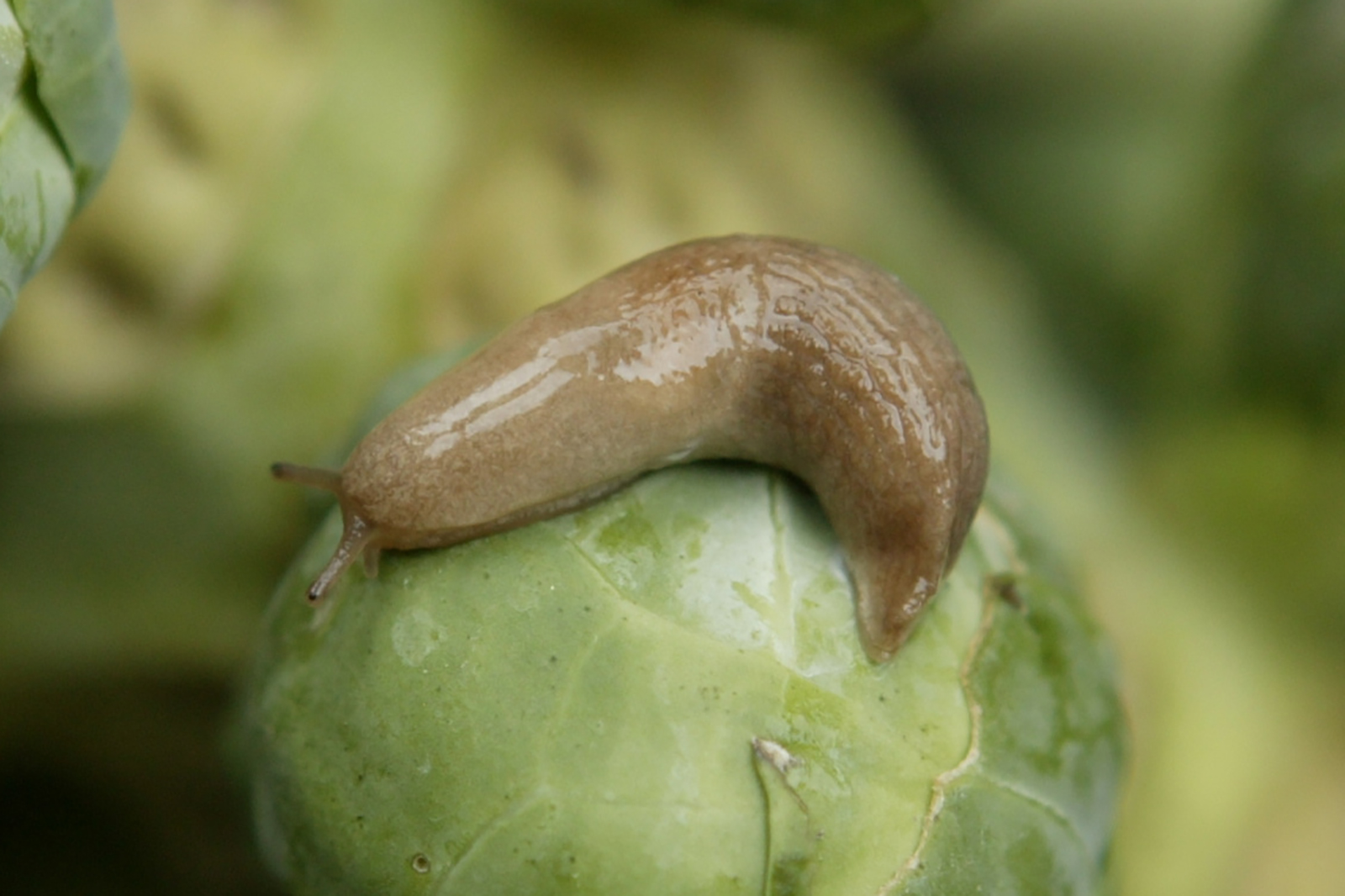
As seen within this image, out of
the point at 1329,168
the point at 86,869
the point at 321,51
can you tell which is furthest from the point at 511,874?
the point at 1329,168

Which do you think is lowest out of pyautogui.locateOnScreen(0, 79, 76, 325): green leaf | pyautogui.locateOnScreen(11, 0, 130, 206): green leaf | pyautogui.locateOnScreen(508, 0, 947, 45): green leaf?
pyautogui.locateOnScreen(0, 79, 76, 325): green leaf

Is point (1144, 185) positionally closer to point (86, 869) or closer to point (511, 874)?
point (511, 874)

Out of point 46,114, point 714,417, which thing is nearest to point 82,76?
point 46,114

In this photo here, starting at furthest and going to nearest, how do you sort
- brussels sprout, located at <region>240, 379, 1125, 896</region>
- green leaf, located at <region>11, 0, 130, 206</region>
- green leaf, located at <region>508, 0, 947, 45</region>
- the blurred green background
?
green leaf, located at <region>508, 0, 947, 45</region>, the blurred green background, green leaf, located at <region>11, 0, 130, 206</region>, brussels sprout, located at <region>240, 379, 1125, 896</region>

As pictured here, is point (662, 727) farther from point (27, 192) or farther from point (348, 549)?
point (27, 192)

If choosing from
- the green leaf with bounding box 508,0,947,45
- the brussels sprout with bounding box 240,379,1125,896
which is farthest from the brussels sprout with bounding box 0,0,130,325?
the green leaf with bounding box 508,0,947,45

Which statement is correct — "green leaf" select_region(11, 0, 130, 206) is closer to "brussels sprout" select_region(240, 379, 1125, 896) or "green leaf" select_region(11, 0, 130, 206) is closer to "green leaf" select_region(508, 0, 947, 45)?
"brussels sprout" select_region(240, 379, 1125, 896)
